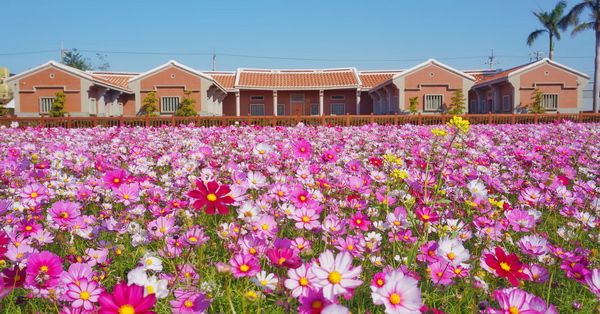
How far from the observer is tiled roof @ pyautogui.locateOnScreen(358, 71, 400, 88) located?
1137 inches

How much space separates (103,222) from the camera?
1.93 meters

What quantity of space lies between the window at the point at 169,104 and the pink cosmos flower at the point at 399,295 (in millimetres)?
24883

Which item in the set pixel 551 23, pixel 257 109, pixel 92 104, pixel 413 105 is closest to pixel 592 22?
pixel 551 23

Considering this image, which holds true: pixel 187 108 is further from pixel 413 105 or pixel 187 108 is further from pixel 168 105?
pixel 413 105

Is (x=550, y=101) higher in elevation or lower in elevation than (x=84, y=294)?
higher

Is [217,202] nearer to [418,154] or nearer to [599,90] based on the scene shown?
[418,154]

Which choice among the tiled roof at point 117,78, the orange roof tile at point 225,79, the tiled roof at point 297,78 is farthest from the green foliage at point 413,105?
the tiled roof at point 117,78

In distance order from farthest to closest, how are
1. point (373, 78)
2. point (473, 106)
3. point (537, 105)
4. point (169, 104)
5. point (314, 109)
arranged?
point (314, 109) < point (373, 78) < point (473, 106) < point (169, 104) < point (537, 105)

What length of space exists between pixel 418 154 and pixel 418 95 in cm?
2277

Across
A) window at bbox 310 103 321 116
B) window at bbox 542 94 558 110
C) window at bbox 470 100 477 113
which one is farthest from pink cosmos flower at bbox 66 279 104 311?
window at bbox 470 100 477 113

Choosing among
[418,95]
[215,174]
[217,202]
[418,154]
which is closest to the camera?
[217,202]

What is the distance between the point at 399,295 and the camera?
0.89 meters

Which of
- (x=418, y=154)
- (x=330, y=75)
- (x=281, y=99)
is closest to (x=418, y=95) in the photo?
(x=330, y=75)

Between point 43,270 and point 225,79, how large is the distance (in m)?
29.4
